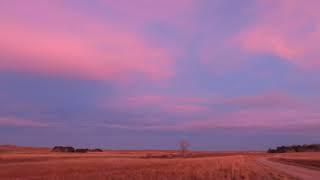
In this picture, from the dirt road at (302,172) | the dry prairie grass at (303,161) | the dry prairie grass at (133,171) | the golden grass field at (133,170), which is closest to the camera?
the dry prairie grass at (133,171)

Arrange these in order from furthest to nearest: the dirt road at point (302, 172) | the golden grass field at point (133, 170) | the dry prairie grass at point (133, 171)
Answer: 1. the dirt road at point (302, 172)
2. the golden grass field at point (133, 170)
3. the dry prairie grass at point (133, 171)

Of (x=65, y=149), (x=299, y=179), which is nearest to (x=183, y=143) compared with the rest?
(x=65, y=149)

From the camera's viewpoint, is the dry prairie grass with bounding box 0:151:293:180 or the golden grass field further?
the golden grass field

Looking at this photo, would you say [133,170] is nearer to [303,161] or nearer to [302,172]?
[302,172]

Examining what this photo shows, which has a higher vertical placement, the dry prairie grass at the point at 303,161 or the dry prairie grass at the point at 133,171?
the dry prairie grass at the point at 303,161

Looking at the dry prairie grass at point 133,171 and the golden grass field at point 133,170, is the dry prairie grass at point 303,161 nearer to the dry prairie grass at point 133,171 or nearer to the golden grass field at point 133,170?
the golden grass field at point 133,170

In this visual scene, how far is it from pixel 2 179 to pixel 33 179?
1899mm

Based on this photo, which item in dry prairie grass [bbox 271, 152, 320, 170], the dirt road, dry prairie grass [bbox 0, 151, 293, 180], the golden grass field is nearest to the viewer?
dry prairie grass [bbox 0, 151, 293, 180]

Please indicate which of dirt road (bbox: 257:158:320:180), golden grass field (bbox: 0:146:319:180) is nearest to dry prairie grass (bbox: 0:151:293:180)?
golden grass field (bbox: 0:146:319:180)

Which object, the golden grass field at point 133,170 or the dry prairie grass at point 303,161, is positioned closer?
the golden grass field at point 133,170

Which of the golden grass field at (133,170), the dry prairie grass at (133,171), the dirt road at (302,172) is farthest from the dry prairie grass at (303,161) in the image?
the dry prairie grass at (133,171)

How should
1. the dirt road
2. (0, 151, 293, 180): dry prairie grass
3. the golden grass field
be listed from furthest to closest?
the dirt road → the golden grass field → (0, 151, 293, 180): dry prairie grass

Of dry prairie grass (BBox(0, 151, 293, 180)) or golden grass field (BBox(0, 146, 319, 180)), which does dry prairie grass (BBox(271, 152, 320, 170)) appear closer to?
golden grass field (BBox(0, 146, 319, 180))

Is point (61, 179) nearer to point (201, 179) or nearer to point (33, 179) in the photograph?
point (33, 179)
